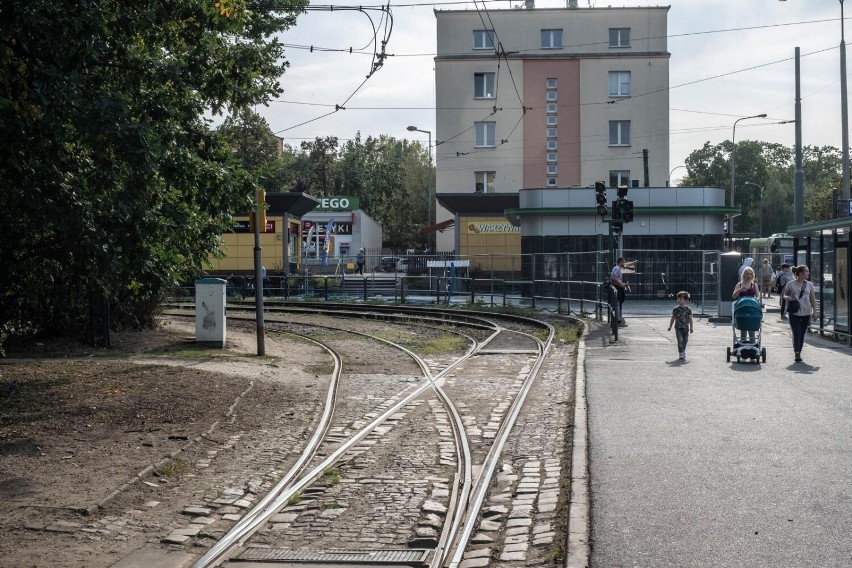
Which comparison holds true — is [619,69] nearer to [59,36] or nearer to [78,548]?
[59,36]

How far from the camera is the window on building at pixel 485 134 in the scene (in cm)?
6153

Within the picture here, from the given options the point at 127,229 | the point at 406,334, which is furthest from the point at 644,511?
the point at 406,334

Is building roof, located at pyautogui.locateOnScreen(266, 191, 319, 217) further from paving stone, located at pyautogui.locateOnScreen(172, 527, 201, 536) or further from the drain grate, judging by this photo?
the drain grate

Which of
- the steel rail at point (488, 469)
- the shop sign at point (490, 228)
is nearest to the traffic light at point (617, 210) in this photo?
the steel rail at point (488, 469)

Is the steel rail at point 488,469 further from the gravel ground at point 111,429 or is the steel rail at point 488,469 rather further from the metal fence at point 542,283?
Result: the metal fence at point 542,283

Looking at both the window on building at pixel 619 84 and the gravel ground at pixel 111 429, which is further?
the window on building at pixel 619 84

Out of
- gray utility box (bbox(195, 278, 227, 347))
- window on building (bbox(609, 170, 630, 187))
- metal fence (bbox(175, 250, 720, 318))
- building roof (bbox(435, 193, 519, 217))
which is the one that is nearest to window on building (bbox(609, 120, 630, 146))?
window on building (bbox(609, 170, 630, 187))

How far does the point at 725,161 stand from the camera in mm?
114062

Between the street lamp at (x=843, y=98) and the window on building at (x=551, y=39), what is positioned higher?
the window on building at (x=551, y=39)

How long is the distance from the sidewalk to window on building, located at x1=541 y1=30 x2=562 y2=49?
47609mm

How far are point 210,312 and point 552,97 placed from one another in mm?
44625

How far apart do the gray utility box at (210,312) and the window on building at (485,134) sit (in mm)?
42413

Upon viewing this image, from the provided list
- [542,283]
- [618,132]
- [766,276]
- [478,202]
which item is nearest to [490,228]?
[478,202]

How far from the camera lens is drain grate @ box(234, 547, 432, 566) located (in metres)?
6.41
